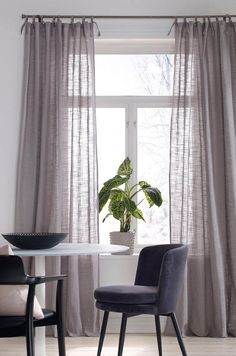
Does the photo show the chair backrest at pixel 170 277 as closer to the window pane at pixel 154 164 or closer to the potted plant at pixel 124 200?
the potted plant at pixel 124 200

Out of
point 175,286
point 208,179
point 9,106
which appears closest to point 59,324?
point 175,286

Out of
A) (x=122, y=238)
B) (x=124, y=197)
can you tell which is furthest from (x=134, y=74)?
(x=122, y=238)

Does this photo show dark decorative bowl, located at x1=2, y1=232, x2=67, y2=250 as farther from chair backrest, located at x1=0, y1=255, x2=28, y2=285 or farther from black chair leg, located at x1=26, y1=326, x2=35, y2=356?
black chair leg, located at x1=26, y1=326, x2=35, y2=356

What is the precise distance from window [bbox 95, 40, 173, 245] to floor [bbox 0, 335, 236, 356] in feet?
2.93

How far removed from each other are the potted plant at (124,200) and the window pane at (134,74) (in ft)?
2.45

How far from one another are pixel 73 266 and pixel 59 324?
1.49 m

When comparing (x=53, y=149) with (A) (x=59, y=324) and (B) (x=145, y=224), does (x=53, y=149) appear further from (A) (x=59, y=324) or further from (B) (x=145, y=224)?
(A) (x=59, y=324)

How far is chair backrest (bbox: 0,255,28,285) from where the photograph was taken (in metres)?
2.47

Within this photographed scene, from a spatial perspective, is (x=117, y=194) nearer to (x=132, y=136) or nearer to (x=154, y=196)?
(x=154, y=196)

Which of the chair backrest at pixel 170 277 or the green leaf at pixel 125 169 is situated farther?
the green leaf at pixel 125 169

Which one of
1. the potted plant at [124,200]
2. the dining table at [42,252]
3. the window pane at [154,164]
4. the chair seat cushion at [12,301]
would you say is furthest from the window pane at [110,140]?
the chair seat cushion at [12,301]

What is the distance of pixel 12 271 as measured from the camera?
2475 millimetres

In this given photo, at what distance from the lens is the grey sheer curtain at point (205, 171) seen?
4.28m

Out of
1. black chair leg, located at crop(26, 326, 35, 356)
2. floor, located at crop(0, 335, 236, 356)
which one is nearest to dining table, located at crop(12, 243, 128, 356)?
floor, located at crop(0, 335, 236, 356)
